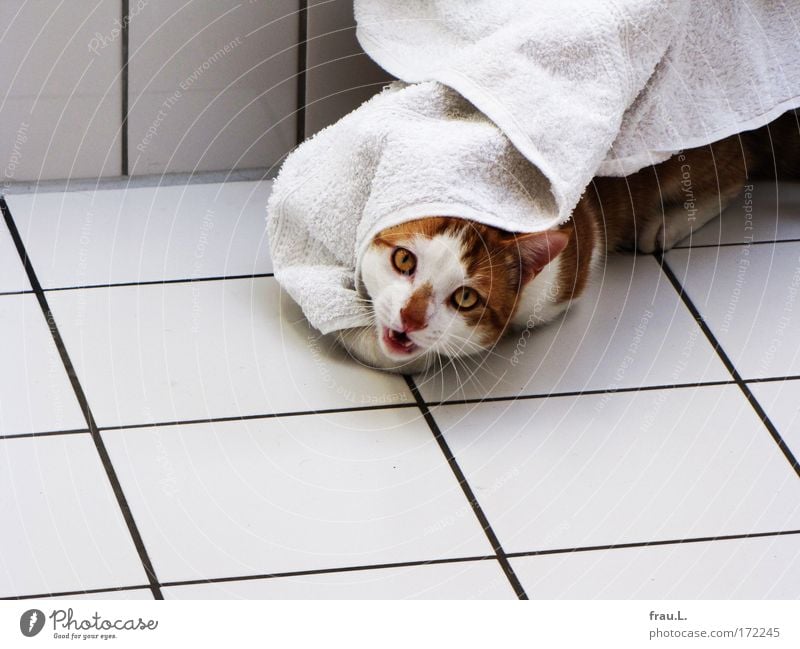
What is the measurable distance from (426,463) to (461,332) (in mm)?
135

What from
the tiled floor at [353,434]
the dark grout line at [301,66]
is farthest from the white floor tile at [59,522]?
the dark grout line at [301,66]

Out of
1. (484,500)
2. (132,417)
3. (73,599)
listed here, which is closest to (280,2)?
(132,417)

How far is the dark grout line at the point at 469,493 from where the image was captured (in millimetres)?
1064

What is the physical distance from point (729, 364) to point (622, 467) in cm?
22

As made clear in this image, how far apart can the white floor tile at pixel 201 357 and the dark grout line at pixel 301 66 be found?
28 centimetres

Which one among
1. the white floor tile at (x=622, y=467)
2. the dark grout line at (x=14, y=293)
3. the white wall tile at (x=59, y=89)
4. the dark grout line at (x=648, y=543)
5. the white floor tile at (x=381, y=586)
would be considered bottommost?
the white floor tile at (x=381, y=586)

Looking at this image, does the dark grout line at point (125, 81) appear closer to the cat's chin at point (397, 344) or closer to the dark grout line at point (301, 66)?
the dark grout line at point (301, 66)

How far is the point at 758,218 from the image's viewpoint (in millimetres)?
→ 1536

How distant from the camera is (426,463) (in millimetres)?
1177

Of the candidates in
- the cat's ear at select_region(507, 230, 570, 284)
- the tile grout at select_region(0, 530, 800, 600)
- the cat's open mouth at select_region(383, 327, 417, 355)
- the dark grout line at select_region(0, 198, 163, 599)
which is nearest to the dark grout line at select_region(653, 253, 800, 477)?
the tile grout at select_region(0, 530, 800, 600)

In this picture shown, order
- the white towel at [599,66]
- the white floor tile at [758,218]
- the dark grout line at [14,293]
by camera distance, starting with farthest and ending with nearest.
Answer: the white floor tile at [758,218], the dark grout line at [14,293], the white towel at [599,66]

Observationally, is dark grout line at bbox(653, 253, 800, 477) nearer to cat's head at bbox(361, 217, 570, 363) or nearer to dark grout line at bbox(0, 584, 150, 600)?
cat's head at bbox(361, 217, 570, 363)

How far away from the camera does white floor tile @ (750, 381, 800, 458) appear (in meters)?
1.25

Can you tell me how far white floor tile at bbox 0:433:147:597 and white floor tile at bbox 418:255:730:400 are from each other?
0.35 meters
